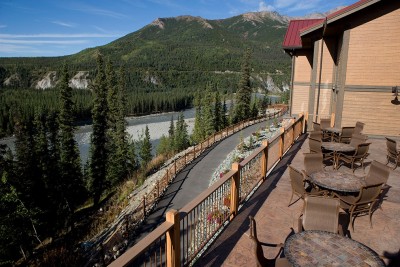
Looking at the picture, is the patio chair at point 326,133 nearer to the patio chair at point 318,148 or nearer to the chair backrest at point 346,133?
the chair backrest at point 346,133

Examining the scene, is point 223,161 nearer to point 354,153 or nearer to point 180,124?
point 354,153

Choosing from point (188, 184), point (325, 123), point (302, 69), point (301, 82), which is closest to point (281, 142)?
point (325, 123)

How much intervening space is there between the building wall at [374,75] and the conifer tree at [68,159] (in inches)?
1340

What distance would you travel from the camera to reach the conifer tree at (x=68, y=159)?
38.0 m

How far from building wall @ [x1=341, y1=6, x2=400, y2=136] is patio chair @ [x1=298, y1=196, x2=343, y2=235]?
10.5 meters

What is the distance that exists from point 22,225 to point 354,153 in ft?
95.8

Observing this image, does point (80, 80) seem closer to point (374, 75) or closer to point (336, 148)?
point (374, 75)

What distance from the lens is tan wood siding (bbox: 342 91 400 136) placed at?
1317 centimetres

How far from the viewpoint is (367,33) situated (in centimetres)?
1291

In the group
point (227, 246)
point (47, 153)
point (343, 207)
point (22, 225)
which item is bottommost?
point (22, 225)

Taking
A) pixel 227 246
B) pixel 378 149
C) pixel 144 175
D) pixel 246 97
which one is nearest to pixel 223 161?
pixel 144 175

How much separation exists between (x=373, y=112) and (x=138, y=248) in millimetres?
13717

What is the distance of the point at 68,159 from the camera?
39.4m

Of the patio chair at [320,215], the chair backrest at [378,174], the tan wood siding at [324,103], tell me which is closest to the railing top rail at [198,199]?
the patio chair at [320,215]
